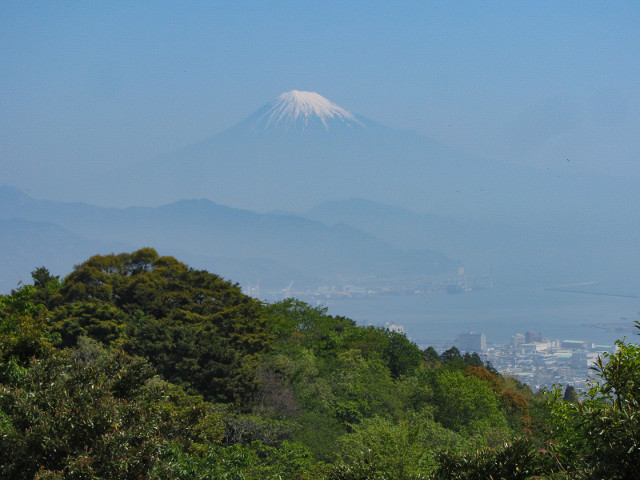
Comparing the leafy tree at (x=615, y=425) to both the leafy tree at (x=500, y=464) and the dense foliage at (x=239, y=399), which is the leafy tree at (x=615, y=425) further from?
the leafy tree at (x=500, y=464)

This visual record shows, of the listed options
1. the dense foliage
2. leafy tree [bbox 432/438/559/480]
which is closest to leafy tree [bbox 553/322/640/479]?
the dense foliage

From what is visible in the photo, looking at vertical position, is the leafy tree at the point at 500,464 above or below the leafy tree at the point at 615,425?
below

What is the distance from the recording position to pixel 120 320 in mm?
30547

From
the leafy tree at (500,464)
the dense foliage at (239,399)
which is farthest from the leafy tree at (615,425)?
the leafy tree at (500,464)

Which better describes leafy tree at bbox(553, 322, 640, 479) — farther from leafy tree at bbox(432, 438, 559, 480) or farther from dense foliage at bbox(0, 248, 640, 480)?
leafy tree at bbox(432, 438, 559, 480)

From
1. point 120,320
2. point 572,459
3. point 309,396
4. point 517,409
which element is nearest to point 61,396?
point 572,459

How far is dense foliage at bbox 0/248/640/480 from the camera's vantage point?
9.02 meters

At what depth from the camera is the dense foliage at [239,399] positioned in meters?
9.02

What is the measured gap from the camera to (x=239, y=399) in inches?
1032

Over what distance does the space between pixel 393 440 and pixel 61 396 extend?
10.00 meters

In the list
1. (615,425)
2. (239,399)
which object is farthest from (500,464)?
(239,399)

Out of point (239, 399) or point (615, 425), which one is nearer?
point (615, 425)

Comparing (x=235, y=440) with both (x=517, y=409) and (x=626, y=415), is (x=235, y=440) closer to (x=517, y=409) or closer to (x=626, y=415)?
(x=626, y=415)

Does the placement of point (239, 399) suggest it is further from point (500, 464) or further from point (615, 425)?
point (615, 425)
